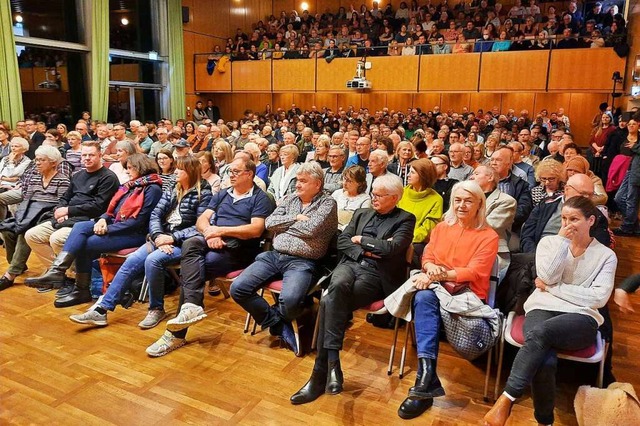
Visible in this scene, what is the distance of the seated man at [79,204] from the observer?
397cm

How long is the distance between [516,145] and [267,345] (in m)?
3.41

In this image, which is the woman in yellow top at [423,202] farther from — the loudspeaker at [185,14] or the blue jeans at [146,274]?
the loudspeaker at [185,14]

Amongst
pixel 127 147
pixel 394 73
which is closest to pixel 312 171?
pixel 127 147

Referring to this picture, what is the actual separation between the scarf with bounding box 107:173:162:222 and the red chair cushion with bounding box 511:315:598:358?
2.71 meters

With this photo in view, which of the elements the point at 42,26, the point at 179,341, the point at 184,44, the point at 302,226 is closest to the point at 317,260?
the point at 302,226

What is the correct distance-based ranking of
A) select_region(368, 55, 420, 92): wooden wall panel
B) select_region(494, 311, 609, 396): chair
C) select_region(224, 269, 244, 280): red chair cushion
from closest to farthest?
1. select_region(494, 311, 609, 396): chair
2. select_region(224, 269, 244, 280): red chair cushion
3. select_region(368, 55, 420, 92): wooden wall panel

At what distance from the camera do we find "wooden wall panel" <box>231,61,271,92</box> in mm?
14094

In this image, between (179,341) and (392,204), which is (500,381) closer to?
(392,204)

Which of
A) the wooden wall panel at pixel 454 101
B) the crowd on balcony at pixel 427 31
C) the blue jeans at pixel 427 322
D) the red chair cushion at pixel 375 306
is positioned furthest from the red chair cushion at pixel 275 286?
the wooden wall panel at pixel 454 101

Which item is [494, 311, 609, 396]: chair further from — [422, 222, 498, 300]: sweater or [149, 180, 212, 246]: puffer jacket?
[149, 180, 212, 246]: puffer jacket

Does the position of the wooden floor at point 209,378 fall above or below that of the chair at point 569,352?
below

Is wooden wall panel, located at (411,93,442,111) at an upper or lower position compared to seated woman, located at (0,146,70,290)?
upper

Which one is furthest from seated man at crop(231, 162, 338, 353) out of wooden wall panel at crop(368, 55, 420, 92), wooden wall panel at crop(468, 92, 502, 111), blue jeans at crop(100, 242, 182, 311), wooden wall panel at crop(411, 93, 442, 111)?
wooden wall panel at crop(411, 93, 442, 111)

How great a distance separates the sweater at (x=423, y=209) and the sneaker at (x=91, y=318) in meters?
2.18
